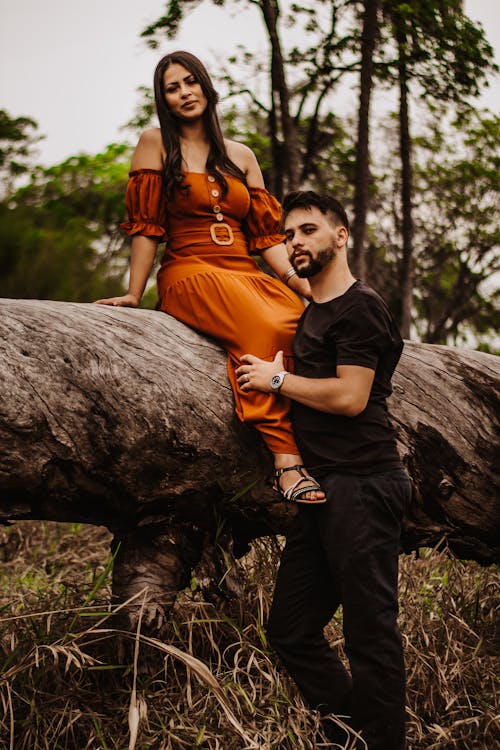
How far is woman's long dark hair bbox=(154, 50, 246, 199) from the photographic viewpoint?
3.15 m

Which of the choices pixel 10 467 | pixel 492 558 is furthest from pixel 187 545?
pixel 492 558

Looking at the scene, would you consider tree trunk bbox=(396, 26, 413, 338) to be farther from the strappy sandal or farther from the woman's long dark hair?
the strappy sandal

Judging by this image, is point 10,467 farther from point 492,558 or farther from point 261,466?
point 492,558

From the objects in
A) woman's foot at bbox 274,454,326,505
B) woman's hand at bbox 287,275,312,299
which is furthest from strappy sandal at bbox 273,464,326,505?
woman's hand at bbox 287,275,312,299

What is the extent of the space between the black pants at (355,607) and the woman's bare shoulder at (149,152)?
1.60 m

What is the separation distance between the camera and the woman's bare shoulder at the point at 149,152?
3182 mm

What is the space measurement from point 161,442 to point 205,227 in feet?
3.54

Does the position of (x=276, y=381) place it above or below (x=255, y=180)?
below

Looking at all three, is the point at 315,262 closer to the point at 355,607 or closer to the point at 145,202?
the point at 145,202

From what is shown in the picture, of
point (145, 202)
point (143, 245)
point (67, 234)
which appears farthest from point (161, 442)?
point (67, 234)

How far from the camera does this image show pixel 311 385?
2531 mm

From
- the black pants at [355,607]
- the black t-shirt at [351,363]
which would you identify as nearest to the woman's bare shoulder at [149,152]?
the black t-shirt at [351,363]

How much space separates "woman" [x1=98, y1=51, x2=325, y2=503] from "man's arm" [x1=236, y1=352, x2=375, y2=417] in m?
0.16

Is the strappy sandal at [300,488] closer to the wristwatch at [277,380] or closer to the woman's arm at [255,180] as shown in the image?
the wristwatch at [277,380]
